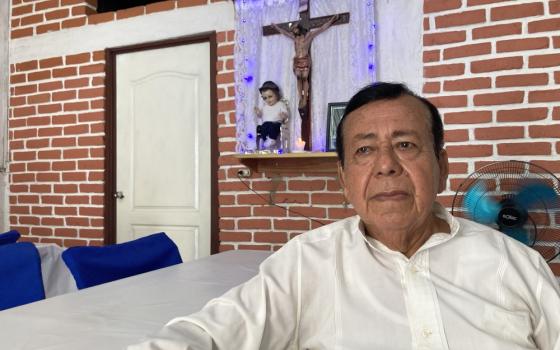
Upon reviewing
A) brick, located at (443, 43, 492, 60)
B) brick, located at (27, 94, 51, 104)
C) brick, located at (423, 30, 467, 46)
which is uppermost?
brick, located at (423, 30, 467, 46)

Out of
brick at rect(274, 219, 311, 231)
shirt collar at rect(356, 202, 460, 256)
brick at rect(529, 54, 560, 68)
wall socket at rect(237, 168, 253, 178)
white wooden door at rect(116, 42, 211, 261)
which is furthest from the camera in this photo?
white wooden door at rect(116, 42, 211, 261)

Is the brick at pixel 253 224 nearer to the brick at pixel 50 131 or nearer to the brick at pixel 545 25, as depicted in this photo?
the brick at pixel 50 131

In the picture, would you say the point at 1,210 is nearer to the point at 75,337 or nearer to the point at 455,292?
the point at 75,337

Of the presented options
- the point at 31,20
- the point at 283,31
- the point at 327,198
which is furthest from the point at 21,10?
the point at 327,198

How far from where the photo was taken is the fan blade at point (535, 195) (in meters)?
2.05

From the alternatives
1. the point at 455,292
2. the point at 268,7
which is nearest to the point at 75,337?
the point at 455,292

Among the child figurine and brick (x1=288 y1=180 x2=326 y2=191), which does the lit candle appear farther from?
brick (x1=288 y1=180 x2=326 y2=191)

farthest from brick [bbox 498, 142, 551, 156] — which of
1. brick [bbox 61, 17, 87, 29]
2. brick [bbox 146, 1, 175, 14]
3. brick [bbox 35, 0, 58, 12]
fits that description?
brick [bbox 35, 0, 58, 12]

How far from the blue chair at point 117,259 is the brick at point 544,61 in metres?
1.96

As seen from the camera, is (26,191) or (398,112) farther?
(26,191)

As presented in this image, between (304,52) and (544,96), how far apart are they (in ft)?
4.23

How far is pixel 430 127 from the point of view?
124 centimetres

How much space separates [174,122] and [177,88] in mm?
237

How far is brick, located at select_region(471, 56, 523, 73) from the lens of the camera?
2527mm
